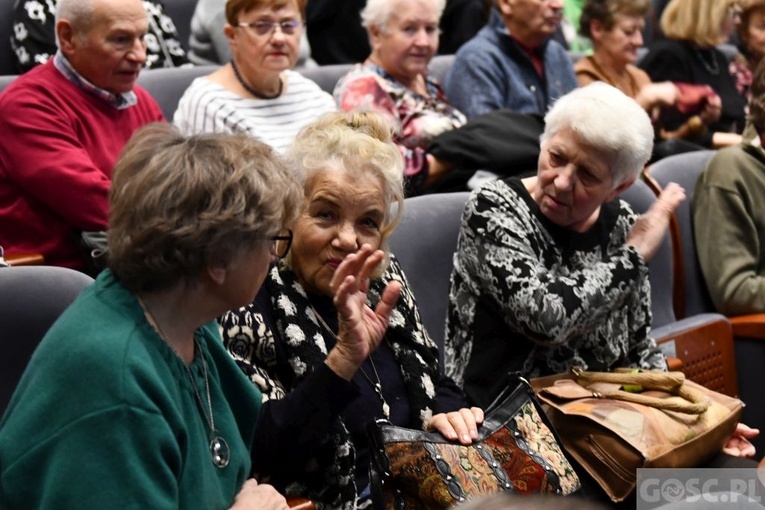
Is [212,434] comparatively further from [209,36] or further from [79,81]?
[209,36]

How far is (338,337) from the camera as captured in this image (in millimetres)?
1964

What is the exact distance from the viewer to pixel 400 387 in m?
2.25

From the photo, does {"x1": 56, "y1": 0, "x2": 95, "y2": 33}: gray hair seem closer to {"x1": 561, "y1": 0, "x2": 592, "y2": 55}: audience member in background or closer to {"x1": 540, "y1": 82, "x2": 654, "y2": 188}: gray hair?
{"x1": 540, "y1": 82, "x2": 654, "y2": 188}: gray hair

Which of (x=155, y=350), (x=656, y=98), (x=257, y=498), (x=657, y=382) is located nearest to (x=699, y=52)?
(x=656, y=98)

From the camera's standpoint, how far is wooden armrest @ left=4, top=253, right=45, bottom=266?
276 centimetres

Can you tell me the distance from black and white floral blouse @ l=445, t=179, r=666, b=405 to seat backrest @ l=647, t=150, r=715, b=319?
2.33 feet

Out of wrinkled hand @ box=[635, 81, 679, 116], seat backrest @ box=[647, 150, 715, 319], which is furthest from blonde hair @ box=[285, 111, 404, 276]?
wrinkled hand @ box=[635, 81, 679, 116]

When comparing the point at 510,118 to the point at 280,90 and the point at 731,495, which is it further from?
the point at 731,495

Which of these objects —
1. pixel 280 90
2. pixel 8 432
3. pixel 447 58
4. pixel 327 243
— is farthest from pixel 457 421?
pixel 447 58

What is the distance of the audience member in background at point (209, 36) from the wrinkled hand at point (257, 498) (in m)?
2.69

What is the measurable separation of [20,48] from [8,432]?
101 inches

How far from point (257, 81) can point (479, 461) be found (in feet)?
6.08

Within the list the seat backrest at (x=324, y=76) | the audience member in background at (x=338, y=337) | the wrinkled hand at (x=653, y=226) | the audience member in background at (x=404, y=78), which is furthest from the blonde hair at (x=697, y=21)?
the audience member in background at (x=338, y=337)

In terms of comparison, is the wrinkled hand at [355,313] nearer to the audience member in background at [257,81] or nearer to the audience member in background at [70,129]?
the audience member in background at [70,129]
